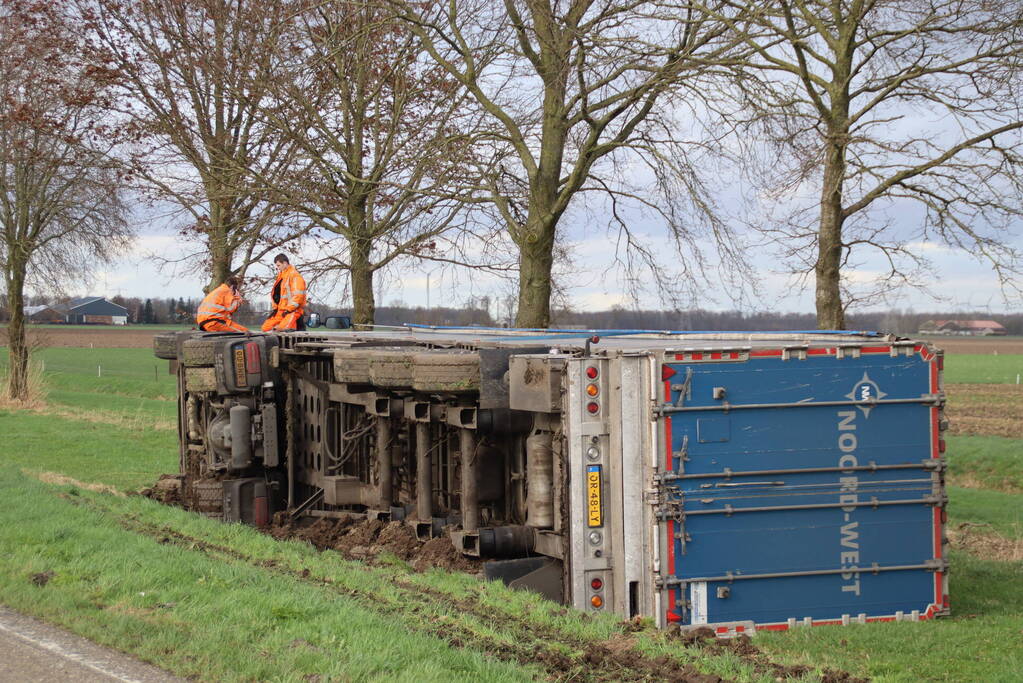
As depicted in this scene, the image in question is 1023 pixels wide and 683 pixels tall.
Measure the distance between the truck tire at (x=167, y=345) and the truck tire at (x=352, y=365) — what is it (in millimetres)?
4058

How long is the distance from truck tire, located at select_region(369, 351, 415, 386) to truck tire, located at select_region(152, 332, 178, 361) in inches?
190

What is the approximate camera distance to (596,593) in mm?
8383

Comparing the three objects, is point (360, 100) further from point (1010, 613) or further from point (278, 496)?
point (1010, 613)

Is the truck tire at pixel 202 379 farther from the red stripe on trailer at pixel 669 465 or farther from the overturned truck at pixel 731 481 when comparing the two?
the red stripe on trailer at pixel 669 465

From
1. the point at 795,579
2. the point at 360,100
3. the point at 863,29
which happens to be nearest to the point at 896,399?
the point at 795,579

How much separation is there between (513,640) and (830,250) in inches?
287

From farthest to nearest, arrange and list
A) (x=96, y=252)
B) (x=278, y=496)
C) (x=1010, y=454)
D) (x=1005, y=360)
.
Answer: (x=1005, y=360) → (x=96, y=252) → (x=1010, y=454) → (x=278, y=496)

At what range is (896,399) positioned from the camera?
27.7ft

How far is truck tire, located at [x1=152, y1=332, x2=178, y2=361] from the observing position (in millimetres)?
14586

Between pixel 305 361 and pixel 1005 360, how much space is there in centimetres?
6410

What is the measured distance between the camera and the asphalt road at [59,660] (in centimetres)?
596

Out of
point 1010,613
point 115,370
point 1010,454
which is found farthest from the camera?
point 115,370

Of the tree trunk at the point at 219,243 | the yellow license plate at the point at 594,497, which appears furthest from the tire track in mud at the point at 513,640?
the tree trunk at the point at 219,243

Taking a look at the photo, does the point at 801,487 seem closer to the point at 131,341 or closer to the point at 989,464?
the point at 989,464
